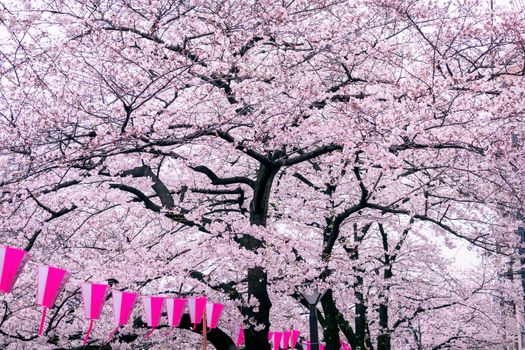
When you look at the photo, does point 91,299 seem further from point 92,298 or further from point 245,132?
point 245,132

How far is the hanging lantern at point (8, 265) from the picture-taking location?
6.15 m

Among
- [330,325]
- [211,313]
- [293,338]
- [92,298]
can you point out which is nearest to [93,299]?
[92,298]

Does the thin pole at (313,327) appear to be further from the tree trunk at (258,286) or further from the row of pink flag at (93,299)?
the row of pink flag at (93,299)

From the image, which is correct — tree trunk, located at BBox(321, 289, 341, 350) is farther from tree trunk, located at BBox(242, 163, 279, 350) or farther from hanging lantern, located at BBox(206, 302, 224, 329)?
hanging lantern, located at BBox(206, 302, 224, 329)

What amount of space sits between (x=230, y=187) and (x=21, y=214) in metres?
4.59

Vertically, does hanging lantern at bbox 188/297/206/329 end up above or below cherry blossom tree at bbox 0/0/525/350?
below

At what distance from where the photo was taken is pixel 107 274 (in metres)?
10.3

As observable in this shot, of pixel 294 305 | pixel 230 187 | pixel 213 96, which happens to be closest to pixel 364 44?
pixel 213 96

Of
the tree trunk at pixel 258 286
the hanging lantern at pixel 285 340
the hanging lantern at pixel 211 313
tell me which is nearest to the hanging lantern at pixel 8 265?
the tree trunk at pixel 258 286

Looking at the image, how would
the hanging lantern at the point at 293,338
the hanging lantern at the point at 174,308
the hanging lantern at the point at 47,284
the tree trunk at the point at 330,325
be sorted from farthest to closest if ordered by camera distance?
the tree trunk at the point at 330,325
the hanging lantern at the point at 293,338
the hanging lantern at the point at 174,308
the hanging lantern at the point at 47,284

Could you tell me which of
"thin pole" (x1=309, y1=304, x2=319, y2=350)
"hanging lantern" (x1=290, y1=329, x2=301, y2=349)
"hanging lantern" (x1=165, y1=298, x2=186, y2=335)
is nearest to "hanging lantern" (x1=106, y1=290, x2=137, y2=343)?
"hanging lantern" (x1=165, y1=298, x2=186, y2=335)

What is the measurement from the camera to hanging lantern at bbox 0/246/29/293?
615 centimetres

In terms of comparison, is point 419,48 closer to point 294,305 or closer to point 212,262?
point 212,262

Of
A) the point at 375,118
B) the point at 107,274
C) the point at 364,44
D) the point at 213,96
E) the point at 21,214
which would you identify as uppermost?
the point at 364,44
